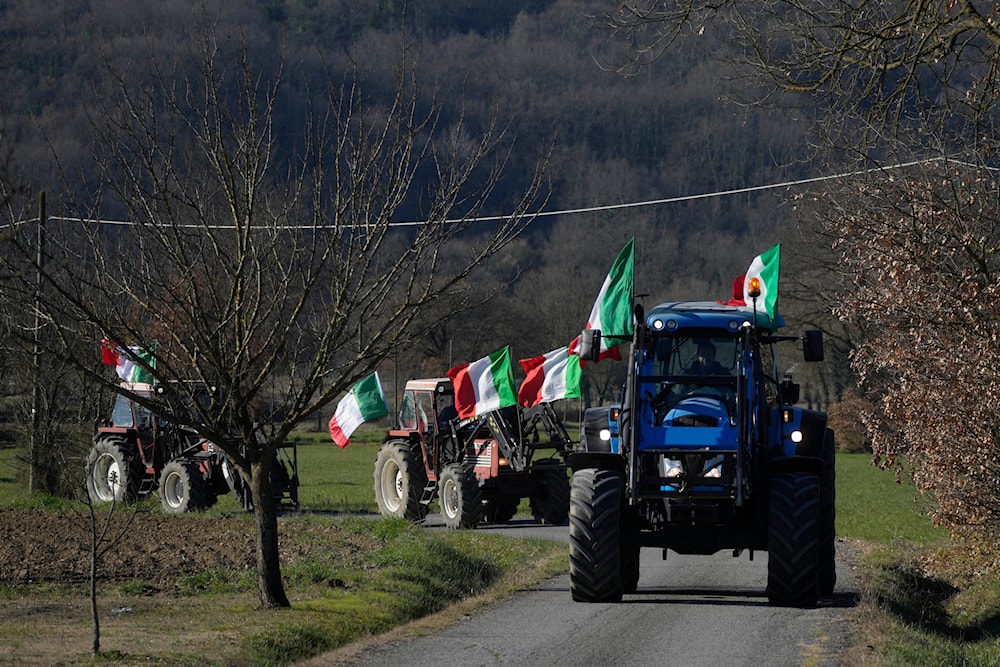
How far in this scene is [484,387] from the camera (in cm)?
2253

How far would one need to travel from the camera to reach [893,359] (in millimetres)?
Result: 16359

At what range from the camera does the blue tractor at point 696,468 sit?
40.9 feet

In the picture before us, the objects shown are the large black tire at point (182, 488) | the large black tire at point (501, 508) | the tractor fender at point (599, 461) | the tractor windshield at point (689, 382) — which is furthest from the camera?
the large black tire at point (182, 488)

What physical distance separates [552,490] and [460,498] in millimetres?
2092

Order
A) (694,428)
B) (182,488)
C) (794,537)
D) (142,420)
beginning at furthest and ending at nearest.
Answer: (142,420), (182,488), (694,428), (794,537)

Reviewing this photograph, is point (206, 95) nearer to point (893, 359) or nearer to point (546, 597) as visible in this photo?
point (546, 597)

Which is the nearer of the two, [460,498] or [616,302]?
[616,302]

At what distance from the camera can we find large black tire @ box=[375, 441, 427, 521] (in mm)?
24156

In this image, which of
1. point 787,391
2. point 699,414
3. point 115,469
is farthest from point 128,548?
point 787,391

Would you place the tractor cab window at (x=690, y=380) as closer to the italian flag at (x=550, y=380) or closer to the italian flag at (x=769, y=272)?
the italian flag at (x=769, y=272)

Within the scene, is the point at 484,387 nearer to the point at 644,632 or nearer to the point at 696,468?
the point at 696,468

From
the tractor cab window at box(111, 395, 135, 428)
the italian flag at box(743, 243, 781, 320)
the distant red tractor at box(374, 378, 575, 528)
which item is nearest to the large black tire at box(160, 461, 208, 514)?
the tractor cab window at box(111, 395, 135, 428)

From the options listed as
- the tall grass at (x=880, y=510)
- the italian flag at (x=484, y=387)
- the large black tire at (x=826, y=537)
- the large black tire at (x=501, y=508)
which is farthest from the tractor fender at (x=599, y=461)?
the large black tire at (x=501, y=508)

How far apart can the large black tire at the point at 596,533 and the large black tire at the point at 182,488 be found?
1353 centimetres
